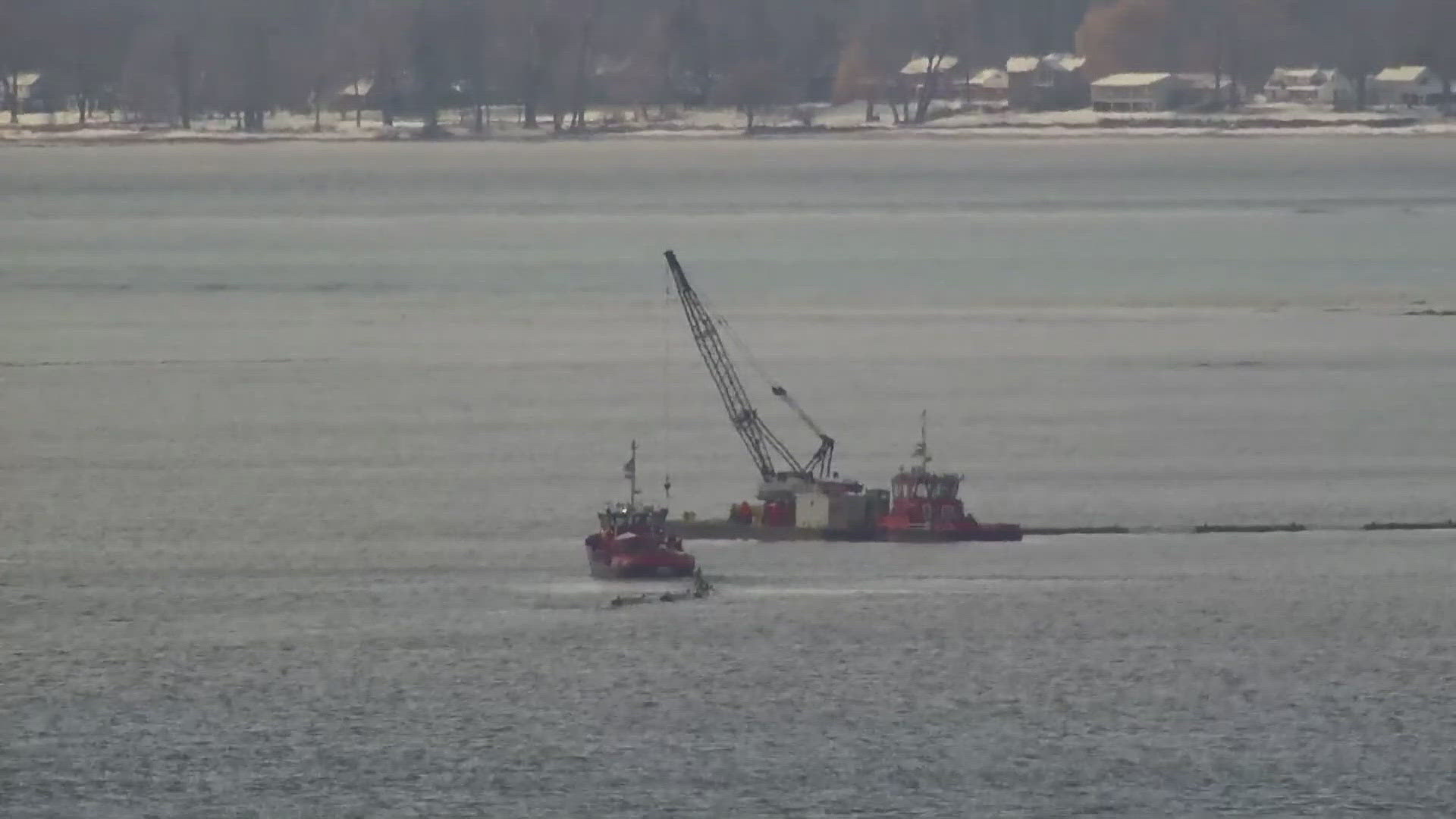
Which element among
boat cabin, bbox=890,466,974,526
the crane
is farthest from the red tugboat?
the crane

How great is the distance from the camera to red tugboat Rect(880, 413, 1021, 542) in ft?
166

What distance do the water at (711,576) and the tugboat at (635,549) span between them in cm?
73

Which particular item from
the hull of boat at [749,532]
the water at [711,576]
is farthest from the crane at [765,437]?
the hull of boat at [749,532]

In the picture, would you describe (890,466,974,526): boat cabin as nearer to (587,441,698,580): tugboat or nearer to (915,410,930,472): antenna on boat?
(915,410,930,472): antenna on boat

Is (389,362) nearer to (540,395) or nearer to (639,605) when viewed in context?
(540,395)

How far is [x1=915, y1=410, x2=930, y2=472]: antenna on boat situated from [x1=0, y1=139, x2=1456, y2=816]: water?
64cm

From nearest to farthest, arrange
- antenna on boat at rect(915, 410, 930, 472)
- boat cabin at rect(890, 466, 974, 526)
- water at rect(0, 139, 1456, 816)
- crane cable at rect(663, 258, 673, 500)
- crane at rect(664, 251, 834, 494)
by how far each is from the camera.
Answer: water at rect(0, 139, 1456, 816)
boat cabin at rect(890, 466, 974, 526)
antenna on boat at rect(915, 410, 930, 472)
crane at rect(664, 251, 834, 494)
crane cable at rect(663, 258, 673, 500)

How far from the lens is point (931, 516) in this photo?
51125 mm

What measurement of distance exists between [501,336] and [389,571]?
1676 inches

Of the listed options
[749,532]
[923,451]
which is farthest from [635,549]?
[923,451]

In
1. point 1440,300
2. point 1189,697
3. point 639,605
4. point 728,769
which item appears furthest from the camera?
point 1440,300

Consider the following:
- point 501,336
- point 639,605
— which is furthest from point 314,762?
point 501,336

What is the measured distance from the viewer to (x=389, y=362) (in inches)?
3191

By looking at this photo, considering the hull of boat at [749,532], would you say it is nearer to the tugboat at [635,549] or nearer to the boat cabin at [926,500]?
the boat cabin at [926,500]
